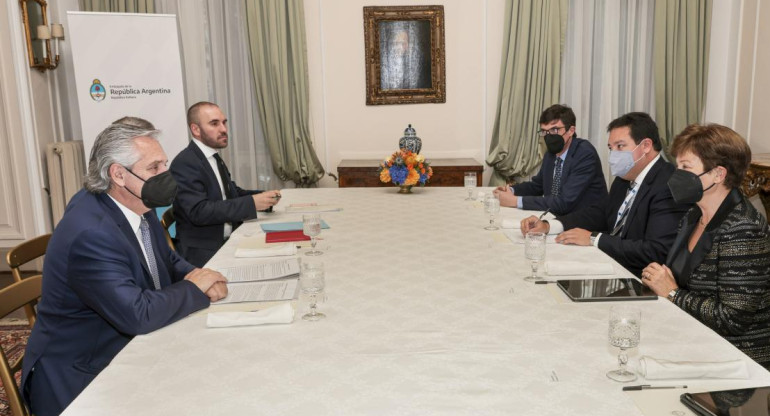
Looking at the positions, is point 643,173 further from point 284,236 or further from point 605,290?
point 284,236

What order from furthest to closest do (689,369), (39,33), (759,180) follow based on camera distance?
(39,33) → (759,180) → (689,369)

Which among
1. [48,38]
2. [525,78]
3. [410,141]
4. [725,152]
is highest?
[48,38]

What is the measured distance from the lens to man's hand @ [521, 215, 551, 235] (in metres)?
2.96

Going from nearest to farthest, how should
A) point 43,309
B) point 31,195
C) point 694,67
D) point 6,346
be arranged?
1. point 43,309
2. point 6,346
3. point 31,195
4. point 694,67

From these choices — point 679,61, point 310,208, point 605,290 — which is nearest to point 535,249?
point 605,290

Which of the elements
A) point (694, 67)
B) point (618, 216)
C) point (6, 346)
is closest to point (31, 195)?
point (6, 346)

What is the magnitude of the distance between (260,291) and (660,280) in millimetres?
1400

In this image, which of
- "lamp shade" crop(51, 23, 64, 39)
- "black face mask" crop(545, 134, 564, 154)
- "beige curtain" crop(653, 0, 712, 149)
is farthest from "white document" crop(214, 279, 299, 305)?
"beige curtain" crop(653, 0, 712, 149)

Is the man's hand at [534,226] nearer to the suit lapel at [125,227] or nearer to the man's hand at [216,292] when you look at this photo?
the man's hand at [216,292]

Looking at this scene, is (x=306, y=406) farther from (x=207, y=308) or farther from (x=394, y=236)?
(x=394, y=236)

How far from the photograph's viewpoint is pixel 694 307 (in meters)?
2.06

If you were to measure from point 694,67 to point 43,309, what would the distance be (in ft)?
18.9

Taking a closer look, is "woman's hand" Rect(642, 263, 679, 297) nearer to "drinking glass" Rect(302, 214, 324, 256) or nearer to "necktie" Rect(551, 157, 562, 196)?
"drinking glass" Rect(302, 214, 324, 256)

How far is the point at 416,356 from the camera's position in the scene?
1.65m
